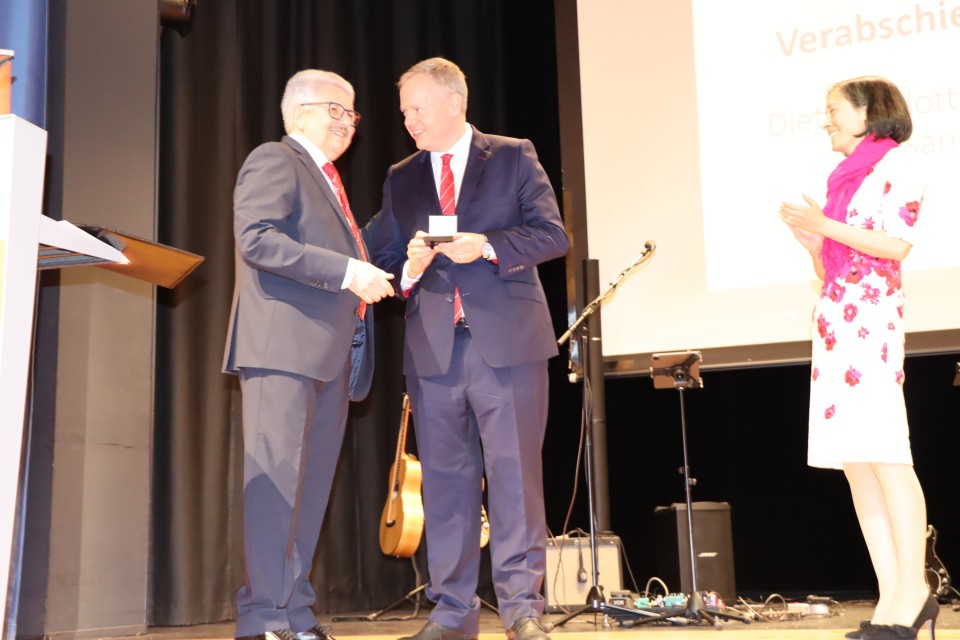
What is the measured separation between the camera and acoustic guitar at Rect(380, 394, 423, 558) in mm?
4449

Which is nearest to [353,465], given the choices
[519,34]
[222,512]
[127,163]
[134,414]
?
[222,512]

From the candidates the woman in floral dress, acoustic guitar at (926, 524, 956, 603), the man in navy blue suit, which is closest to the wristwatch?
the man in navy blue suit

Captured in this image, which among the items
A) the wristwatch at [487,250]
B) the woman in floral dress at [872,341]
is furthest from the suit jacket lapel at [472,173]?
the woman in floral dress at [872,341]

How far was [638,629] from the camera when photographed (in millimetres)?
3734

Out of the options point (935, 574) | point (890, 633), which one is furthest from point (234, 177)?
point (935, 574)

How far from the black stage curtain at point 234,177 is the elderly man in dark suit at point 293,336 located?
171 centimetres

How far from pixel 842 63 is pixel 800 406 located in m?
2.05

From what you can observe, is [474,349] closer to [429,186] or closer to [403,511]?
[429,186]

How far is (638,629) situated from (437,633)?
4.06 feet

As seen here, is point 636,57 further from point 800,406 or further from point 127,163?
point 127,163

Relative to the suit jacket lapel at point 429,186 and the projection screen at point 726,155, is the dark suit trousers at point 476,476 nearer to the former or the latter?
the suit jacket lapel at point 429,186

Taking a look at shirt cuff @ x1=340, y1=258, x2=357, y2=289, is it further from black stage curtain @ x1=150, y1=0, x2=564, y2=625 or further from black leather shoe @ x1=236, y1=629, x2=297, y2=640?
black stage curtain @ x1=150, y1=0, x2=564, y2=625

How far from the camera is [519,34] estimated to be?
19.7 ft

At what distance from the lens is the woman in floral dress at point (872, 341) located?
8.55 ft
